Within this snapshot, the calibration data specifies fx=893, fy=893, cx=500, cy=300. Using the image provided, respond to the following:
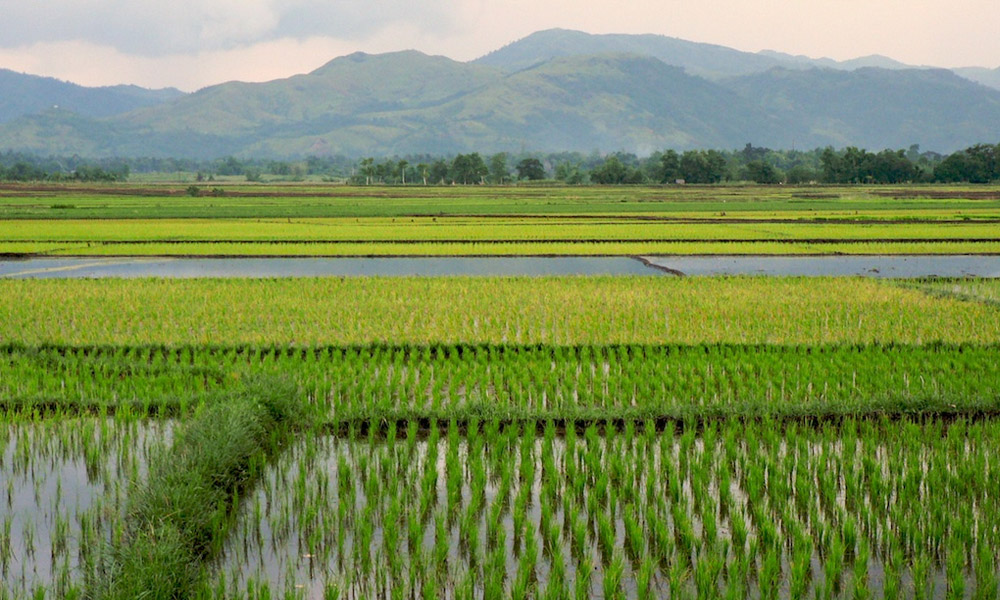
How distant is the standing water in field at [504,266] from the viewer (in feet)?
66.2

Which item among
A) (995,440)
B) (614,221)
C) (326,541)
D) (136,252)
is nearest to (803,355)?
(995,440)

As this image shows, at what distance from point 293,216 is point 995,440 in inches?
1402

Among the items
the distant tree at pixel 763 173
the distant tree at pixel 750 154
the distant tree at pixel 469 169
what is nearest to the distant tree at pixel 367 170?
the distant tree at pixel 469 169

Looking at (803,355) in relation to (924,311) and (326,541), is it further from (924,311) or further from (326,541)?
(326,541)

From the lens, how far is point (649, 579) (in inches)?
189

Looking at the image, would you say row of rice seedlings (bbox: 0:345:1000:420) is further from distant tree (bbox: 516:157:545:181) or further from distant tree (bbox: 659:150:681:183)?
distant tree (bbox: 516:157:545:181)

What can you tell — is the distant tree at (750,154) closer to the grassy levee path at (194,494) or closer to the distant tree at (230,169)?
the distant tree at (230,169)

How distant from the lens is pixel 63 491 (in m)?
6.39

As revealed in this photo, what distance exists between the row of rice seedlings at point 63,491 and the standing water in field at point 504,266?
39.1 feet

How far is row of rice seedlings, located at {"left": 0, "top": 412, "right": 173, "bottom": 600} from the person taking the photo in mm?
5035

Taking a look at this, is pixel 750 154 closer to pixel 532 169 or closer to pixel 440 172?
pixel 532 169

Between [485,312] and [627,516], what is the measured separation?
28.3 feet

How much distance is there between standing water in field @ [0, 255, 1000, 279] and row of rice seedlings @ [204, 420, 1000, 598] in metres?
12.5

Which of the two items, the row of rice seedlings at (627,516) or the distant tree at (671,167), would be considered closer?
the row of rice seedlings at (627,516)
